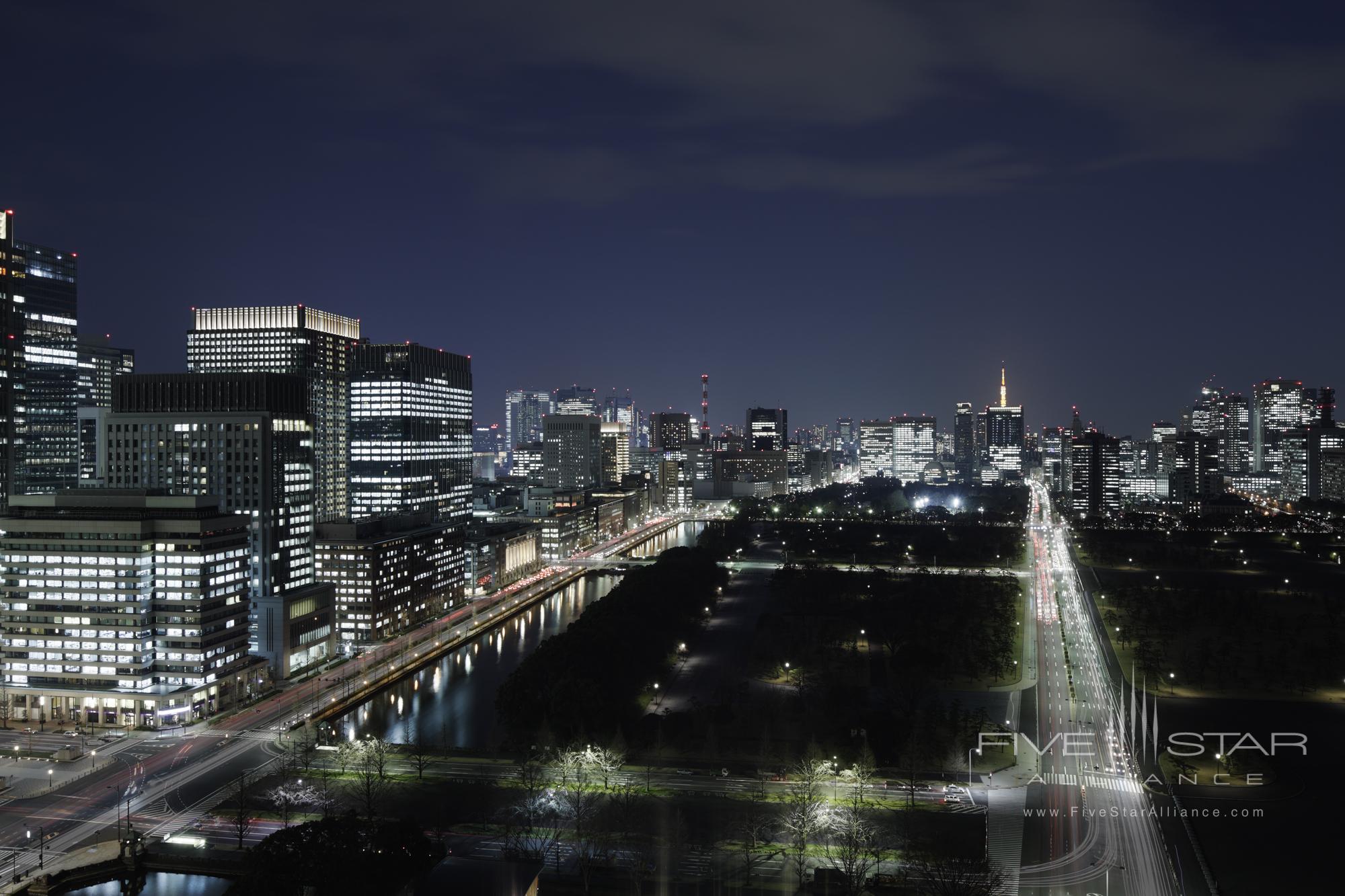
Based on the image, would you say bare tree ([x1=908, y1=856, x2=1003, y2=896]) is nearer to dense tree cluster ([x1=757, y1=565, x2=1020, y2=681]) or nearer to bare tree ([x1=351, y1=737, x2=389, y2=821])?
bare tree ([x1=351, y1=737, x2=389, y2=821])

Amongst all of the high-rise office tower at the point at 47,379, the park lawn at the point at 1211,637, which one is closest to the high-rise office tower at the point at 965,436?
the park lawn at the point at 1211,637

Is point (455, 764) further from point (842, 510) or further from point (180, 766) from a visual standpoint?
point (842, 510)

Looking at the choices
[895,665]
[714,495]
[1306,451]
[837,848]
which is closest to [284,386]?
[895,665]

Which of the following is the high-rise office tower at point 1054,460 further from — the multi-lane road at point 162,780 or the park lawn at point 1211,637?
the multi-lane road at point 162,780

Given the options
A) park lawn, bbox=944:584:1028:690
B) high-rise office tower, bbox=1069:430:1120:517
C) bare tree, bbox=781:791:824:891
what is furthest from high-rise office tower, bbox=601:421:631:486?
bare tree, bbox=781:791:824:891

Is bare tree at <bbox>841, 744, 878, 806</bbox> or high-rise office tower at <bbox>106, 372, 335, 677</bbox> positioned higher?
high-rise office tower at <bbox>106, 372, 335, 677</bbox>

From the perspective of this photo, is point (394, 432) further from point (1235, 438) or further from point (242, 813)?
point (1235, 438)

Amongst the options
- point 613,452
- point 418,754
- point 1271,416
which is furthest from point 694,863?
point 1271,416
